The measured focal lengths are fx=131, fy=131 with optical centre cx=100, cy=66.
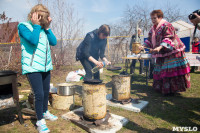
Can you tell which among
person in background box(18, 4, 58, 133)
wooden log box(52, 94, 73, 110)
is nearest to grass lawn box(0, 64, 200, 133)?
wooden log box(52, 94, 73, 110)

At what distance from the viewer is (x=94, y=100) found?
7.70ft

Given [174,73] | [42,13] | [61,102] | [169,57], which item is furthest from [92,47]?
[174,73]

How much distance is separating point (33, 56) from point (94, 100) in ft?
4.18

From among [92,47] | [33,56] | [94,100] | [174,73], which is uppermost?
[92,47]

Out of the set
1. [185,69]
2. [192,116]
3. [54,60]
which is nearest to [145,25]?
[54,60]

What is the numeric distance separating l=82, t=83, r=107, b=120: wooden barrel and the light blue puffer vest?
82 cm

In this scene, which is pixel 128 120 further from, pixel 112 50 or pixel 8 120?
pixel 112 50

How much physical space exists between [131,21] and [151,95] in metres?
16.6

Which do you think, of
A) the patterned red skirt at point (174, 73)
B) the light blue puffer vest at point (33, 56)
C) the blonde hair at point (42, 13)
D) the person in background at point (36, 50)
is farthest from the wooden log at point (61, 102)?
the patterned red skirt at point (174, 73)

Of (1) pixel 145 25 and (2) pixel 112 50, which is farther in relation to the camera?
(1) pixel 145 25

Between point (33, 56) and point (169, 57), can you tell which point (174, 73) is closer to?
point (169, 57)

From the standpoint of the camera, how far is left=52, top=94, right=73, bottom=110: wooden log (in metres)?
3.17

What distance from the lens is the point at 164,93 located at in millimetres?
4055

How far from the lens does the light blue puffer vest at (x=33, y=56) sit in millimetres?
2107
